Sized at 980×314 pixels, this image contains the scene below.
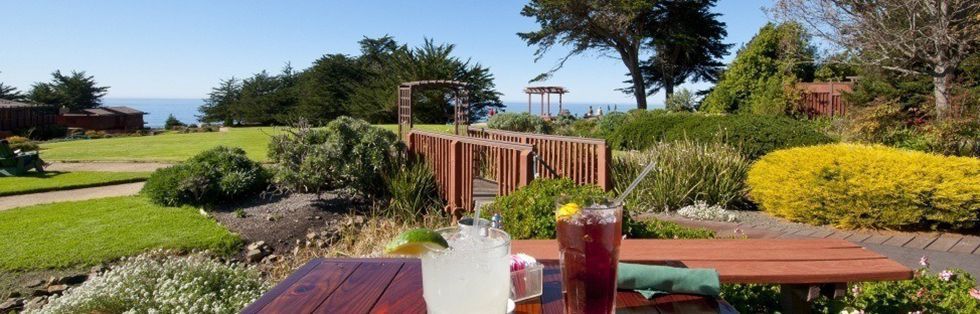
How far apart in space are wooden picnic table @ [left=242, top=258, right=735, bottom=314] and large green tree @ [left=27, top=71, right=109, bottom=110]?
47.6 meters

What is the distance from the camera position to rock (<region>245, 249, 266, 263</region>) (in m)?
5.88

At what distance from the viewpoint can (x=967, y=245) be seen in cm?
456

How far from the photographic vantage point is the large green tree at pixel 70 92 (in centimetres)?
4159

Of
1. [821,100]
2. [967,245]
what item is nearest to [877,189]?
[967,245]

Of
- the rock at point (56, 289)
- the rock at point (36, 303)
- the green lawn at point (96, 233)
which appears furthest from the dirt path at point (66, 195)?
the rock at point (36, 303)

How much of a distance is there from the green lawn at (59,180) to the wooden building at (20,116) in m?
18.2

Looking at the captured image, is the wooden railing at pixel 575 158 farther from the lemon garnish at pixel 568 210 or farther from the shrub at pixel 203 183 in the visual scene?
the lemon garnish at pixel 568 210

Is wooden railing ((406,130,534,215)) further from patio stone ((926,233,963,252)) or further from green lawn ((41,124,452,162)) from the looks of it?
green lawn ((41,124,452,162))

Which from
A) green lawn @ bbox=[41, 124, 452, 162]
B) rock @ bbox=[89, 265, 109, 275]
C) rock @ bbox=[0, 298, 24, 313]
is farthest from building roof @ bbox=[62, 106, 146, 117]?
rock @ bbox=[0, 298, 24, 313]

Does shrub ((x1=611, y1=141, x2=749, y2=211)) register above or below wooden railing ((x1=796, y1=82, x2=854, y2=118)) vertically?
below

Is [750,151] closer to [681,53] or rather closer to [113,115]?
[681,53]

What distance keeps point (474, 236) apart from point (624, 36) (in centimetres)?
2820

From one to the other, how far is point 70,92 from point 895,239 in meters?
50.5

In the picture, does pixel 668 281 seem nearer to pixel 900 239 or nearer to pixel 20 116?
pixel 900 239
